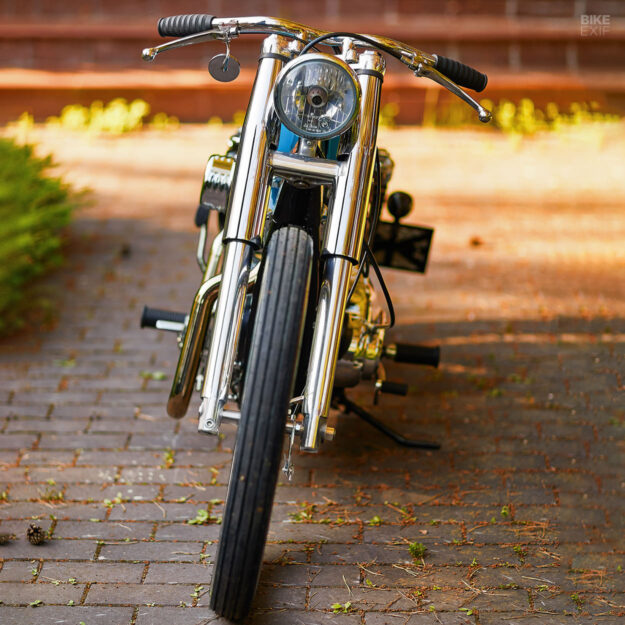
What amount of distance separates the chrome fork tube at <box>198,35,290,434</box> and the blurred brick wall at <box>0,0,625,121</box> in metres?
6.87

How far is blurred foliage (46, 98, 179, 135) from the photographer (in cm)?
932

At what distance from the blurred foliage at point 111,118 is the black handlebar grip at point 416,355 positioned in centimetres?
613

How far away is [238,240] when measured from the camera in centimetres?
269

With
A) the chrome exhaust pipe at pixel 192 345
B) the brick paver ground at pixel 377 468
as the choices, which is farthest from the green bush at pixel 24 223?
the chrome exhaust pipe at pixel 192 345

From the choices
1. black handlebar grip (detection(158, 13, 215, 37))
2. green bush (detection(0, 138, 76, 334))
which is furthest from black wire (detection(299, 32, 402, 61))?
green bush (detection(0, 138, 76, 334))

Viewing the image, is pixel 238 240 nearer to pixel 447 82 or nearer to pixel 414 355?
pixel 447 82

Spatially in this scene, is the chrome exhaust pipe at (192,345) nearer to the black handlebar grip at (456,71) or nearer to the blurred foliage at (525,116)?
the black handlebar grip at (456,71)

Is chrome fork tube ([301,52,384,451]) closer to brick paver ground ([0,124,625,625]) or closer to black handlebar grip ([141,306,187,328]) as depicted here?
brick paver ground ([0,124,625,625])

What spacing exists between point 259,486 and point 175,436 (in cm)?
154

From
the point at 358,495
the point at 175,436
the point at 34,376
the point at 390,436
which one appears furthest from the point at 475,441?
the point at 34,376

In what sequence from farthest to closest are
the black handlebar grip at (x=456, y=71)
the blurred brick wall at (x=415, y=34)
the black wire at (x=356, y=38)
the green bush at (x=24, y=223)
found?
the blurred brick wall at (x=415, y=34)
the green bush at (x=24, y=223)
the black handlebar grip at (x=456, y=71)
the black wire at (x=356, y=38)

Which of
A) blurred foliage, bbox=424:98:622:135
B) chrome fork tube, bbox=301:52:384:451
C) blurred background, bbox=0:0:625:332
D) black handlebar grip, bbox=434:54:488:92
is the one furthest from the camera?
blurred foliage, bbox=424:98:622:135

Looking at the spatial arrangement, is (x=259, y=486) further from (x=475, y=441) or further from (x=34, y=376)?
(x=34, y=376)

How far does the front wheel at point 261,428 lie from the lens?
2.43 metres
